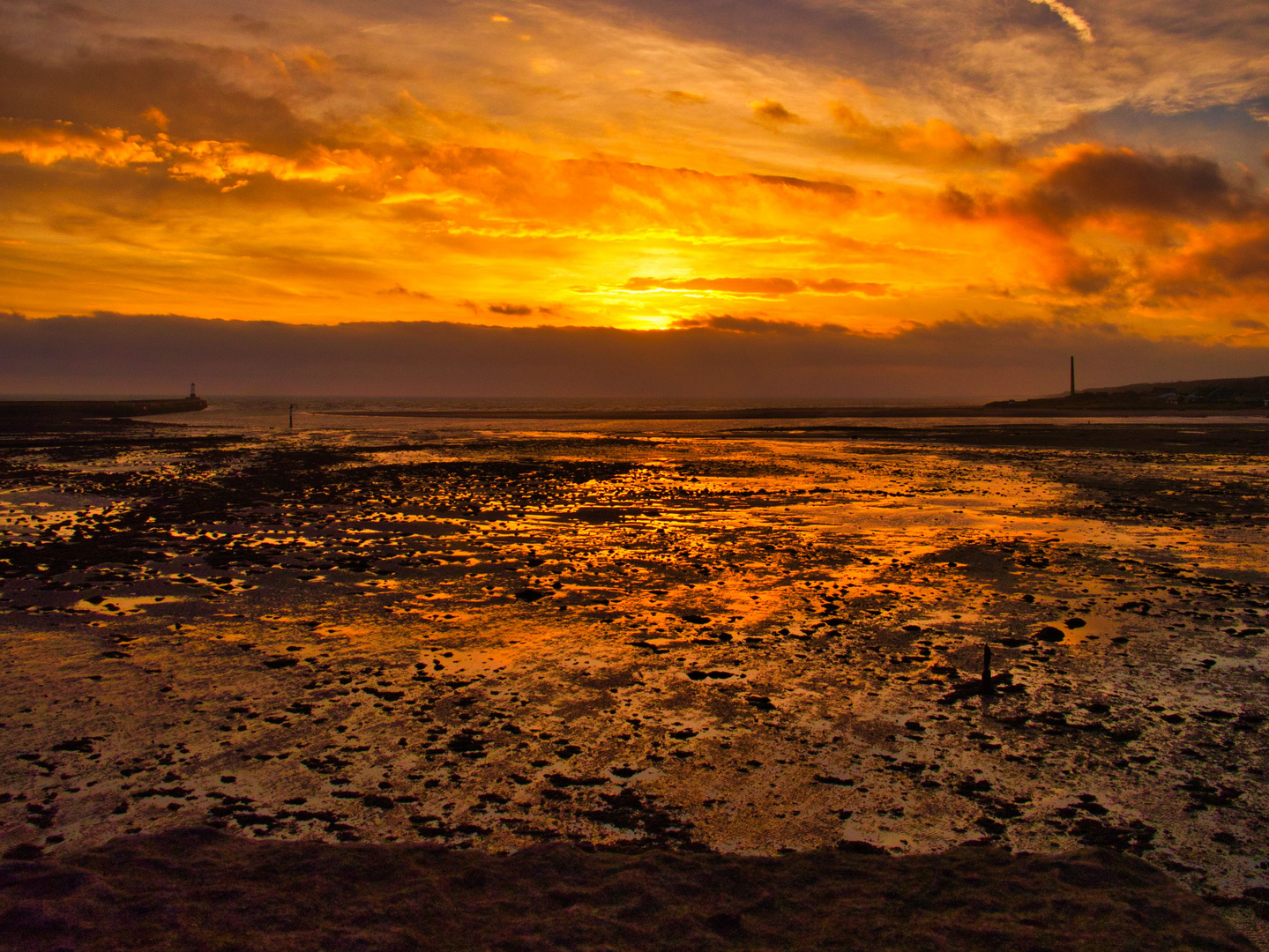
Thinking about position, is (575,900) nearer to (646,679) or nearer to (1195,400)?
(646,679)

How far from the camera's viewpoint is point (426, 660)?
33.4 feet

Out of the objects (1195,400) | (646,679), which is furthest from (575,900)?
(1195,400)

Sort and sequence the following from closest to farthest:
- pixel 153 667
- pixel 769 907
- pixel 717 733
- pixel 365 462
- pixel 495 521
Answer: pixel 769 907 < pixel 717 733 < pixel 153 667 < pixel 495 521 < pixel 365 462

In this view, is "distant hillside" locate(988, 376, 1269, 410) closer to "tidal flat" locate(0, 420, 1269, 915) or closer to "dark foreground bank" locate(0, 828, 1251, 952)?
"tidal flat" locate(0, 420, 1269, 915)

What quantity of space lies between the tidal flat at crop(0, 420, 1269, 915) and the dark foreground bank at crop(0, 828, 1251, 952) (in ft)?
1.13

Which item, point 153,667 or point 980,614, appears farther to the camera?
point 980,614

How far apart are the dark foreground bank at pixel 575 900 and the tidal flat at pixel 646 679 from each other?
13.5 inches

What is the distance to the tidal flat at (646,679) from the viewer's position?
21.1 ft

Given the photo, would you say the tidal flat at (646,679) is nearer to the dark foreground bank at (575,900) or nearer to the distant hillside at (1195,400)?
the dark foreground bank at (575,900)

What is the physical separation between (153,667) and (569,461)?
29.3m

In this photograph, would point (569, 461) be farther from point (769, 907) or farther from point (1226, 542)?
point (769, 907)

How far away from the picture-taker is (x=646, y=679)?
959cm

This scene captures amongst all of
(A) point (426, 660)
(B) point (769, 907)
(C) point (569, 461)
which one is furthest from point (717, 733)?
(C) point (569, 461)

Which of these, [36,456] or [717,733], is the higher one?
[36,456]
